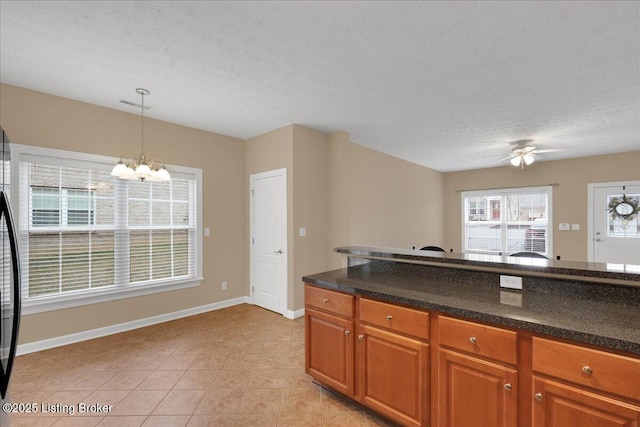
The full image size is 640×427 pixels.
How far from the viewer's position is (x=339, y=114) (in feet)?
11.6

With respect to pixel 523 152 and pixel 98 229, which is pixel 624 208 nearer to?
pixel 523 152

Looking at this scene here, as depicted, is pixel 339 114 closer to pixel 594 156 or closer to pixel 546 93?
pixel 546 93

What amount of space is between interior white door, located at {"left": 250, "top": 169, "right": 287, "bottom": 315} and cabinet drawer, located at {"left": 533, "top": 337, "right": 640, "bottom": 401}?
10.0ft

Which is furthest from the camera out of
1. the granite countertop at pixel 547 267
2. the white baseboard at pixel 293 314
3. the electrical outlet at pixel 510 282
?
the white baseboard at pixel 293 314

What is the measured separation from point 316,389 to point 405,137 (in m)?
3.78

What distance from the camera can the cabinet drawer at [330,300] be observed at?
1929 millimetres

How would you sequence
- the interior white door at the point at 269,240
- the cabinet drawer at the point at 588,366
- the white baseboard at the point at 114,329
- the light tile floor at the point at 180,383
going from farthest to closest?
the interior white door at the point at 269,240 < the white baseboard at the point at 114,329 < the light tile floor at the point at 180,383 < the cabinet drawer at the point at 588,366

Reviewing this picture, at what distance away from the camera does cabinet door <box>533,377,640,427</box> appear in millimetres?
1062

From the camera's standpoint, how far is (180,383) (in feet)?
7.61

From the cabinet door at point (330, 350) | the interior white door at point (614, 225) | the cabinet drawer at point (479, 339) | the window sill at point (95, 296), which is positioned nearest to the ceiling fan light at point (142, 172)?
the window sill at point (95, 296)

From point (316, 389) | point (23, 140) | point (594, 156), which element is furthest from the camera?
point (594, 156)

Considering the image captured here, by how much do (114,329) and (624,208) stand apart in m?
8.52

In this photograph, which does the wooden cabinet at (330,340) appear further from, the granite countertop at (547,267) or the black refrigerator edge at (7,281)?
the black refrigerator edge at (7,281)

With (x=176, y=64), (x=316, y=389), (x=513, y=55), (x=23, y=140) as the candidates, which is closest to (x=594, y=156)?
(x=513, y=55)
